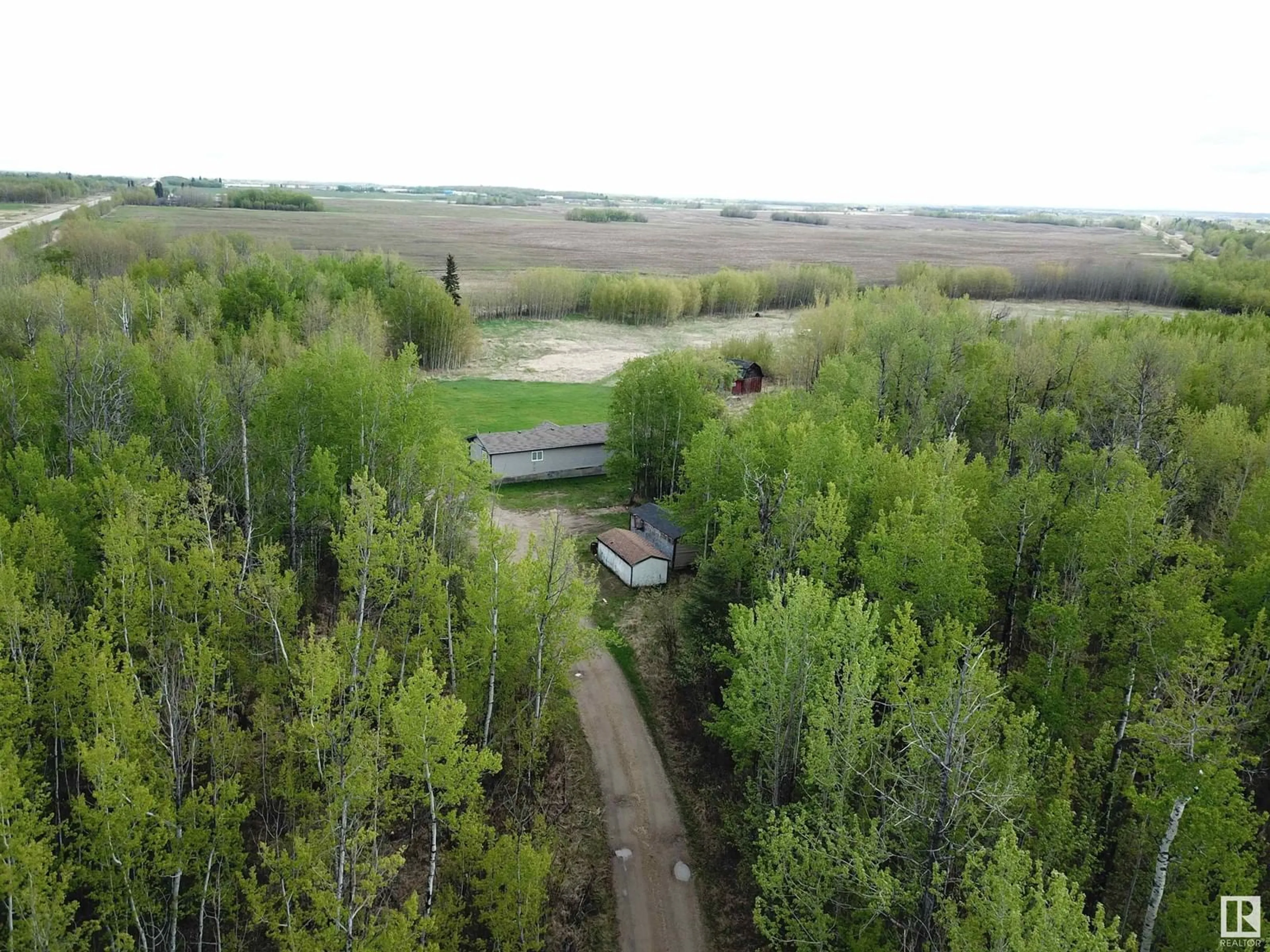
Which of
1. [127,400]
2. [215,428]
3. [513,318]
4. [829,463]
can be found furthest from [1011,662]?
[513,318]

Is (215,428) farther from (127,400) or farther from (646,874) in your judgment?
(646,874)

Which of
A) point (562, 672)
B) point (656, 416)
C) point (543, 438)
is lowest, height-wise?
point (562, 672)

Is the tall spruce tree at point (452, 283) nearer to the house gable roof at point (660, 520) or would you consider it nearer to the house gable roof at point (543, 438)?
the house gable roof at point (543, 438)

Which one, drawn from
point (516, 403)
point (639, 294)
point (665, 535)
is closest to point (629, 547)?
point (665, 535)

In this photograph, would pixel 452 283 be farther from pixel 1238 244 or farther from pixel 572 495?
pixel 1238 244

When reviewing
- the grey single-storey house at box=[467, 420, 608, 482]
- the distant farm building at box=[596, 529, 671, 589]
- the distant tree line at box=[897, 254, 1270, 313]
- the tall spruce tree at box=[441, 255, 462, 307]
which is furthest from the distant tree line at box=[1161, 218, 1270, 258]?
the distant farm building at box=[596, 529, 671, 589]
